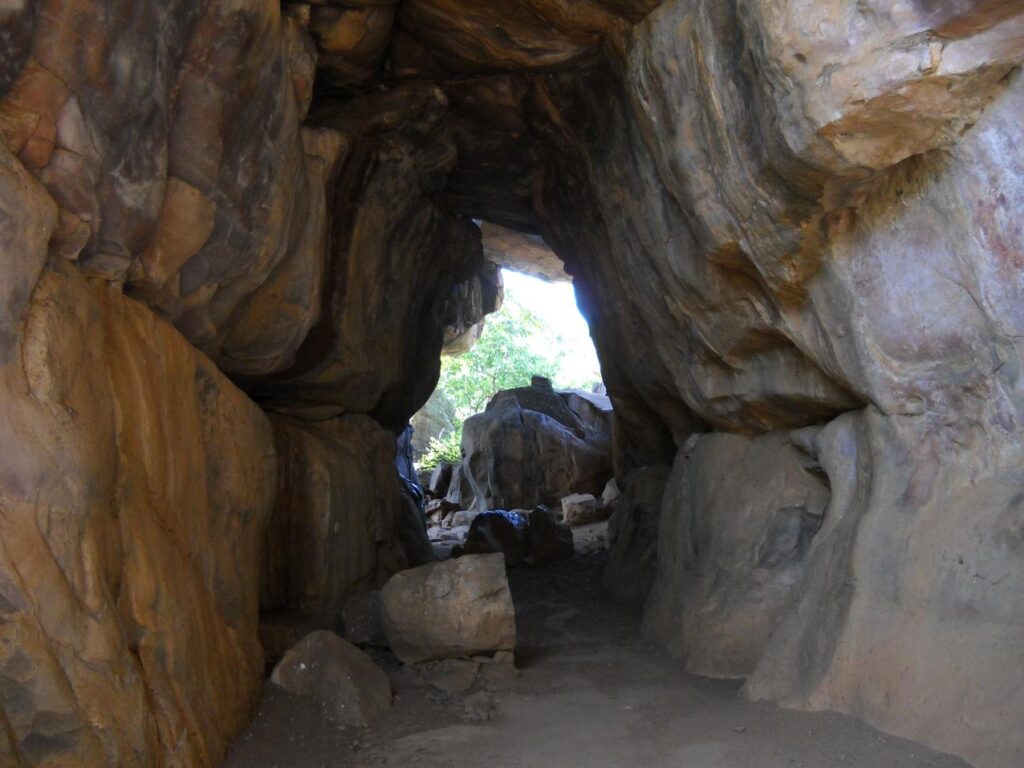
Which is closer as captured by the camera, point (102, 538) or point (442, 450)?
point (102, 538)

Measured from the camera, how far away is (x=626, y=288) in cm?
823

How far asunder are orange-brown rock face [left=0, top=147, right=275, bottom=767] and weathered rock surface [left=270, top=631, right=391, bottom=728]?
0.29 m

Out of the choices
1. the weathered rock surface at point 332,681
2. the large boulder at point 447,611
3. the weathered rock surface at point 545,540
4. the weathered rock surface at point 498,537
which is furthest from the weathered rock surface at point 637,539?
the weathered rock surface at point 332,681

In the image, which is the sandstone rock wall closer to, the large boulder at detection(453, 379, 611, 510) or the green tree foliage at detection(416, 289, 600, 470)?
the large boulder at detection(453, 379, 611, 510)

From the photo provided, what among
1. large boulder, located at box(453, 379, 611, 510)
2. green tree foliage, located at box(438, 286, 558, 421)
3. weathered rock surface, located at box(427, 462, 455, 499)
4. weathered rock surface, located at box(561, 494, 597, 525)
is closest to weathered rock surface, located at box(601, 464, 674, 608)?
weathered rock surface, located at box(561, 494, 597, 525)

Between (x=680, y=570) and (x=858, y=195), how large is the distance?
414 centimetres

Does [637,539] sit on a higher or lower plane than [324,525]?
lower

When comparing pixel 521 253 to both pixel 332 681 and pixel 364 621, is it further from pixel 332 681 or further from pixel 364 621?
pixel 332 681

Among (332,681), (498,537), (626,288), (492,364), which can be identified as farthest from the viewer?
(492,364)

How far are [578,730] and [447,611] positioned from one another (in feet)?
4.84

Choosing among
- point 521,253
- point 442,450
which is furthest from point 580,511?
point 442,450

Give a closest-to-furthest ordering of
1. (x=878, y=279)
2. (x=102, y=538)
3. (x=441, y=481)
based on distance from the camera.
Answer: (x=102, y=538), (x=878, y=279), (x=441, y=481)

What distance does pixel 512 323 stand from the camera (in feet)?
92.8

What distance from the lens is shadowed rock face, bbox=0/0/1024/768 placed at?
3.68 metres
